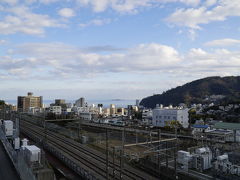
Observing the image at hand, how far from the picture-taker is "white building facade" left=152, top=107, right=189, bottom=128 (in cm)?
3394

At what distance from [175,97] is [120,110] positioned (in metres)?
46.6

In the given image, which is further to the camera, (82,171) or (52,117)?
(52,117)

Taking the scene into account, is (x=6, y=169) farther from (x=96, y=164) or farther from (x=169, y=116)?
(x=169, y=116)

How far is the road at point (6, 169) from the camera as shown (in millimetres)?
9016

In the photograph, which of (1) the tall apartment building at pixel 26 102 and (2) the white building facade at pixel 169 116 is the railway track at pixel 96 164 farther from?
(1) the tall apartment building at pixel 26 102

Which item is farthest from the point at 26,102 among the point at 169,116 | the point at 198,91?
the point at 198,91

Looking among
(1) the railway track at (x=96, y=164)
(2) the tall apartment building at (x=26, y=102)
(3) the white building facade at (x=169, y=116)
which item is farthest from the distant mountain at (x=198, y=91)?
(1) the railway track at (x=96, y=164)

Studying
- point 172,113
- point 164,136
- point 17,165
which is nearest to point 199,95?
point 172,113

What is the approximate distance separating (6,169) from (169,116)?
91.1 ft

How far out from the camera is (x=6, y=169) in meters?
9.95

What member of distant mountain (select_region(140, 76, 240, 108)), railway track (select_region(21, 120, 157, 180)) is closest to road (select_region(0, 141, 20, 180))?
railway track (select_region(21, 120, 157, 180))

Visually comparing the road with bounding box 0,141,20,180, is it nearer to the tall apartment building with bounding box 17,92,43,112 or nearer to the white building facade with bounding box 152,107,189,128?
the white building facade with bounding box 152,107,189,128

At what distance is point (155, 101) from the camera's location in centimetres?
12331

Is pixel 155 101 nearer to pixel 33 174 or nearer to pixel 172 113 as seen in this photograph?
pixel 172 113
